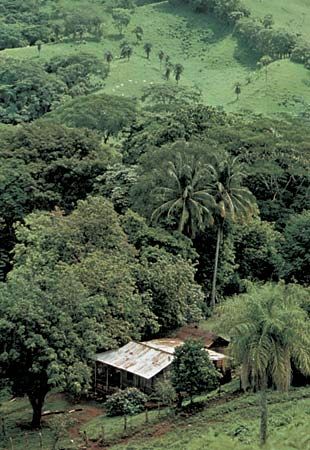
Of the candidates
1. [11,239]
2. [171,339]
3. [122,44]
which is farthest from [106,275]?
[122,44]

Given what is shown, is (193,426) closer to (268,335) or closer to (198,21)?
(268,335)

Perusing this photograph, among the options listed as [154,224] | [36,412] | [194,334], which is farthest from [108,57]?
[36,412]

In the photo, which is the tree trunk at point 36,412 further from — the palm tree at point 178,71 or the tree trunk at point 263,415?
the palm tree at point 178,71

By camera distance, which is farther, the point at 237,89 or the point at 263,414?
the point at 237,89

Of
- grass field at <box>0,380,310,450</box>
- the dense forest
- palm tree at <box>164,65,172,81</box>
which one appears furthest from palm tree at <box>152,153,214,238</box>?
palm tree at <box>164,65,172,81</box>

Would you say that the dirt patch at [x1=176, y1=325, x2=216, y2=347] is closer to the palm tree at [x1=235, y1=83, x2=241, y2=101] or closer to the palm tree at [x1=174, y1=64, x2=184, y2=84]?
the palm tree at [x1=235, y1=83, x2=241, y2=101]

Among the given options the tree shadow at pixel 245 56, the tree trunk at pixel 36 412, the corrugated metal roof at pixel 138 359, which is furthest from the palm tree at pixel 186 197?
the tree shadow at pixel 245 56
